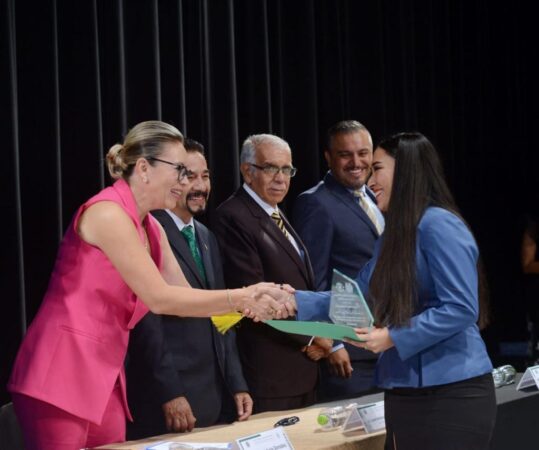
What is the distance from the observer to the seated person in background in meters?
6.20

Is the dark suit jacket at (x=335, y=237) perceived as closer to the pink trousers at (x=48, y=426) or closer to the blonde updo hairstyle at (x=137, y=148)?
the blonde updo hairstyle at (x=137, y=148)

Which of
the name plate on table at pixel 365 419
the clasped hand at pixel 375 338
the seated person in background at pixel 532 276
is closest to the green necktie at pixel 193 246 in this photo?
the name plate on table at pixel 365 419

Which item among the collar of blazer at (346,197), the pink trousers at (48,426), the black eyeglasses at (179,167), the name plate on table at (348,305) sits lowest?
the pink trousers at (48,426)

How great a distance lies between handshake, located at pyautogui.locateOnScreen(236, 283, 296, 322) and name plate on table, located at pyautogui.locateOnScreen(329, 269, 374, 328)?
23.1 inches

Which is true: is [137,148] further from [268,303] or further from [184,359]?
[184,359]

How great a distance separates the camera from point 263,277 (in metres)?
3.56

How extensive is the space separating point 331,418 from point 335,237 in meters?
1.26

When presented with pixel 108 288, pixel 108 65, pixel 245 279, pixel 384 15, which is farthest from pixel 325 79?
pixel 108 288

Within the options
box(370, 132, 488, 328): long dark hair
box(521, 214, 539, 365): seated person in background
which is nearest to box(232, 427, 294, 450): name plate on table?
box(370, 132, 488, 328): long dark hair

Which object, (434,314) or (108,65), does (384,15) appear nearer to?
(108,65)

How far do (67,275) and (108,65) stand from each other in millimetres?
1634

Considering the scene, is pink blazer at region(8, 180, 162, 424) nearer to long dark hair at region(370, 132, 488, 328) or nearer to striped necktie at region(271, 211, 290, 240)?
long dark hair at region(370, 132, 488, 328)

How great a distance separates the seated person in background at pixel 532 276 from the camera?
244 inches

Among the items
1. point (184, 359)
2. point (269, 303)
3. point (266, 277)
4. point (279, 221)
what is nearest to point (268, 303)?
point (269, 303)
